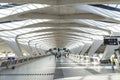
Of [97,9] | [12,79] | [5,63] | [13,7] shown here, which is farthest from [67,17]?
[12,79]

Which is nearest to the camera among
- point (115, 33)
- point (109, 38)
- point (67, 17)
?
point (109, 38)

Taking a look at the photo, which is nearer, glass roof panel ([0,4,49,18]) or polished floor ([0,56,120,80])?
polished floor ([0,56,120,80])

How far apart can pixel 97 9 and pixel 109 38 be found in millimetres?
5760

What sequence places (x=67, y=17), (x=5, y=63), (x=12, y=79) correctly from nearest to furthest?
(x=12, y=79) < (x=5, y=63) < (x=67, y=17)

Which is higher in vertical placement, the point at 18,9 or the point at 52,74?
the point at 18,9

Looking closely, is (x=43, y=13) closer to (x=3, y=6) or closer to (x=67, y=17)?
(x=67, y=17)

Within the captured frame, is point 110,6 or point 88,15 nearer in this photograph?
point 110,6

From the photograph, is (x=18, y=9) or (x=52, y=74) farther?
(x=18, y=9)

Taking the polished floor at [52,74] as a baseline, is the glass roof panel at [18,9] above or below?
above

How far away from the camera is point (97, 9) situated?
119ft

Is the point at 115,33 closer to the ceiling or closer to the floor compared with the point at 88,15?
closer to the floor

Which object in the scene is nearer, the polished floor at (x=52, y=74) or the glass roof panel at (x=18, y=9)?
the polished floor at (x=52, y=74)

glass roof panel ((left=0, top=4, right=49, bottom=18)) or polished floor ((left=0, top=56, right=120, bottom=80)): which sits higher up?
glass roof panel ((left=0, top=4, right=49, bottom=18))

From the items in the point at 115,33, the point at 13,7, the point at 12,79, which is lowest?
the point at 115,33
